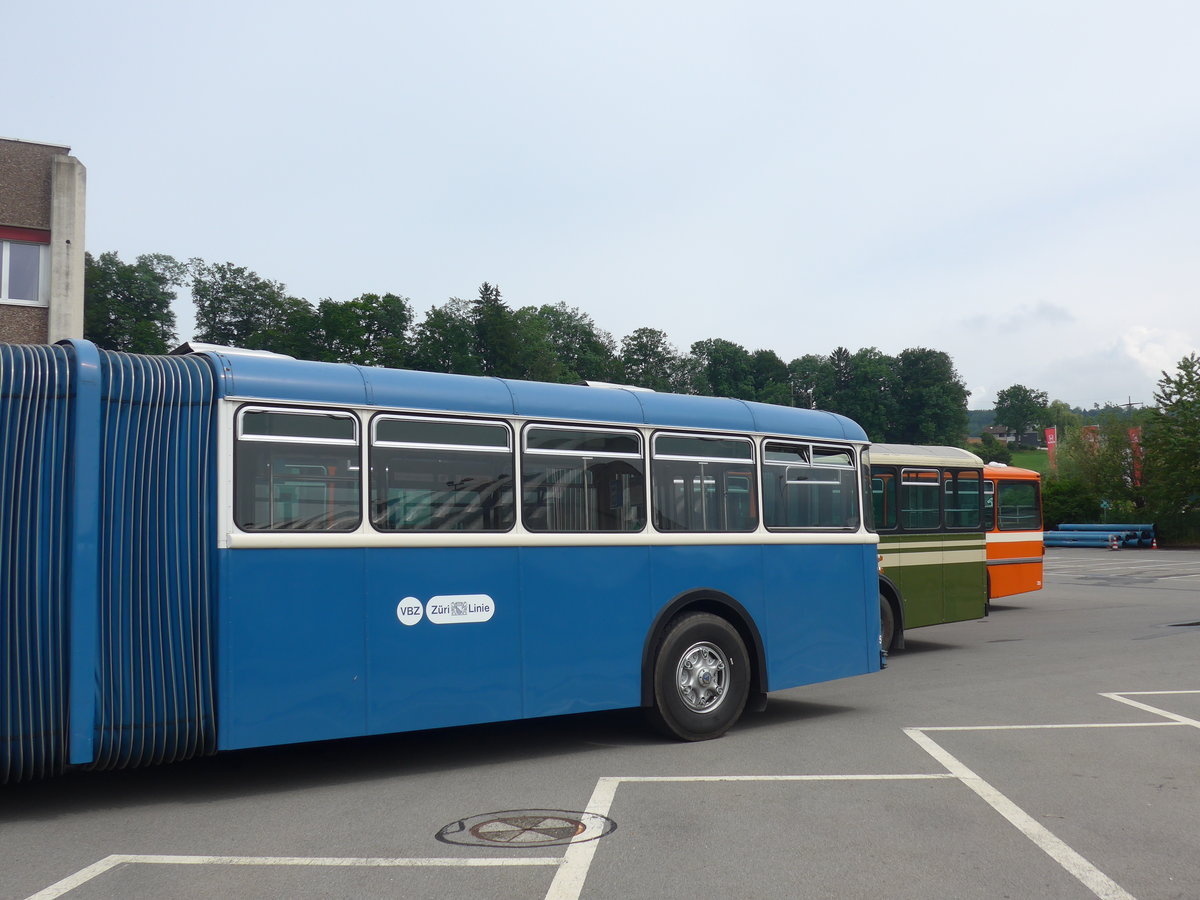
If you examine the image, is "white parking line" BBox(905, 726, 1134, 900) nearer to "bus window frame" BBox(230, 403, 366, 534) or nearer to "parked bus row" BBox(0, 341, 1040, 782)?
"parked bus row" BBox(0, 341, 1040, 782)

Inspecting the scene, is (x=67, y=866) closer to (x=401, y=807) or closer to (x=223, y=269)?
(x=401, y=807)

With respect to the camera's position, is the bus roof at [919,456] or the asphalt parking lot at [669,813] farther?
the bus roof at [919,456]

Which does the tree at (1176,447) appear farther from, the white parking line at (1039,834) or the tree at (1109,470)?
the white parking line at (1039,834)

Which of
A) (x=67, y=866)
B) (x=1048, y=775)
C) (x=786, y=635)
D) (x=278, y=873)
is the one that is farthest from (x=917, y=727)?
(x=67, y=866)

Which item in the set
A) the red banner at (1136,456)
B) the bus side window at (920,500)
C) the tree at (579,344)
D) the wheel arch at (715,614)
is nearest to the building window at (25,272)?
the bus side window at (920,500)

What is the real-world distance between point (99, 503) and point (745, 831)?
4.16 metres

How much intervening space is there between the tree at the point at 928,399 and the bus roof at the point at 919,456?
3455 inches

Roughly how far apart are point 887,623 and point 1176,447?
4472cm

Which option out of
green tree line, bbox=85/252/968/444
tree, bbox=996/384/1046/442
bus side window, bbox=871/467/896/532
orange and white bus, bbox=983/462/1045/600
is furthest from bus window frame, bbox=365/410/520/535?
tree, bbox=996/384/1046/442

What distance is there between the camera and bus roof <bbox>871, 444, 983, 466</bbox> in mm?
15016

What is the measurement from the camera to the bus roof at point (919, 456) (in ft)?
49.3

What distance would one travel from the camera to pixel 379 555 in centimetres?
738

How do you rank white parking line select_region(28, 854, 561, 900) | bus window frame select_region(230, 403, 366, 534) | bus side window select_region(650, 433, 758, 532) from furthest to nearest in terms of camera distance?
1. bus side window select_region(650, 433, 758, 532)
2. bus window frame select_region(230, 403, 366, 534)
3. white parking line select_region(28, 854, 561, 900)

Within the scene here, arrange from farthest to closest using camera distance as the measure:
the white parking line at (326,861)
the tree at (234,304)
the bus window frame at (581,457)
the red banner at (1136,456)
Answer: the tree at (234,304) < the red banner at (1136,456) < the bus window frame at (581,457) < the white parking line at (326,861)
